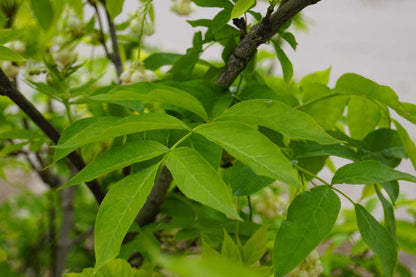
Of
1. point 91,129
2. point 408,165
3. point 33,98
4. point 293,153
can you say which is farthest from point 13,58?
point 408,165

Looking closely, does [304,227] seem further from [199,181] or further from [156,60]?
[156,60]

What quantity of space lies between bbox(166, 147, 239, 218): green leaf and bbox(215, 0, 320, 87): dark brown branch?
0.11m

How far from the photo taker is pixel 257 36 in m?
0.28

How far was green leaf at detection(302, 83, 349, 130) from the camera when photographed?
14.2 inches

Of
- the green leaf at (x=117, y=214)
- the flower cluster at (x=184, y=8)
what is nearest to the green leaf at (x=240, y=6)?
the green leaf at (x=117, y=214)

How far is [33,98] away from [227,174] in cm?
63

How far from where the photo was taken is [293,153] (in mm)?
309

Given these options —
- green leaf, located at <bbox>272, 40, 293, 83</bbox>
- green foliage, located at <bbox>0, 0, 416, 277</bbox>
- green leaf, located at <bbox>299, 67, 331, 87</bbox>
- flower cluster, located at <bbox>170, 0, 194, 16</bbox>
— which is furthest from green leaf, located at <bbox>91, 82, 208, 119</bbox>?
flower cluster, located at <bbox>170, 0, 194, 16</bbox>

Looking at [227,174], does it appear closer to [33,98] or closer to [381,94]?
[381,94]

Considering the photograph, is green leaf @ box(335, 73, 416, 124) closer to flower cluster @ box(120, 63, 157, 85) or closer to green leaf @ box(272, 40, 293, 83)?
green leaf @ box(272, 40, 293, 83)

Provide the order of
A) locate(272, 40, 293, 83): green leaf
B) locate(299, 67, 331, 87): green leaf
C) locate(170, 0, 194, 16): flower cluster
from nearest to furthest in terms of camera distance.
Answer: locate(272, 40, 293, 83): green leaf, locate(299, 67, 331, 87): green leaf, locate(170, 0, 194, 16): flower cluster

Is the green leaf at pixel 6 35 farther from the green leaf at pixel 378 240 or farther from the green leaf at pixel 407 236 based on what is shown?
the green leaf at pixel 407 236

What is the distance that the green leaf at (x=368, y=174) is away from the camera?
0.24 m

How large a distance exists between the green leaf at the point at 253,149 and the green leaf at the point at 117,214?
0.04 meters
